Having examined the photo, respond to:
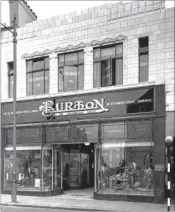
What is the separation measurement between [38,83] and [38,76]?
1.23 ft

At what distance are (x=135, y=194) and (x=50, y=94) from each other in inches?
248

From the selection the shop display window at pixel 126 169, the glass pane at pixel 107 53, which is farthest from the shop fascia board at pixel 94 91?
the shop display window at pixel 126 169

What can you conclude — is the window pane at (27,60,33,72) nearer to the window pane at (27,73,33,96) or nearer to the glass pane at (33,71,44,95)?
the window pane at (27,73,33,96)

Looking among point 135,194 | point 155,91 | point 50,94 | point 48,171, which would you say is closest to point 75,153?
point 48,171

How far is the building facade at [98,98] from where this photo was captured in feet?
42.8

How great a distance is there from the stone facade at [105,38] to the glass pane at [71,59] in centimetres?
38

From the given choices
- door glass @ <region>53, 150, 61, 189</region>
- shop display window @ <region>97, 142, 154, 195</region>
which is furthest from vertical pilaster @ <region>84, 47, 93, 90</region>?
door glass @ <region>53, 150, 61, 189</region>

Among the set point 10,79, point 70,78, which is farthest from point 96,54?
point 10,79

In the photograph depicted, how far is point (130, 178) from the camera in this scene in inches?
529

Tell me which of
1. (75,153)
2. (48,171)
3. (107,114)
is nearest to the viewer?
(107,114)

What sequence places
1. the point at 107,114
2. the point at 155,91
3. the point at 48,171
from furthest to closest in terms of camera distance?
1. the point at 48,171
2. the point at 107,114
3. the point at 155,91

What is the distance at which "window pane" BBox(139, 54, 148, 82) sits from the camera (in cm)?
1364

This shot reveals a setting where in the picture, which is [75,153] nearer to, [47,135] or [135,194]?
[47,135]

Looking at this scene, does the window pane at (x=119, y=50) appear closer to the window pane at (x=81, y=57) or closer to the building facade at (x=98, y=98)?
the building facade at (x=98, y=98)
